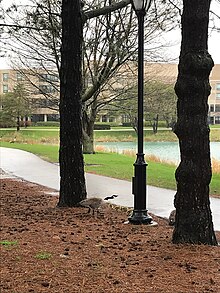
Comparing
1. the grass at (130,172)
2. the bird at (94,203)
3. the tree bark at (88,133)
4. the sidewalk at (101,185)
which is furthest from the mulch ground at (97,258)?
the tree bark at (88,133)

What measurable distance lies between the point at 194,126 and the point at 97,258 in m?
1.88

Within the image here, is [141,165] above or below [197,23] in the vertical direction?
below

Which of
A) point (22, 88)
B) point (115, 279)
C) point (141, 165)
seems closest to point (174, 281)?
point (115, 279)

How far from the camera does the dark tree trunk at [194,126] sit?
6082mm

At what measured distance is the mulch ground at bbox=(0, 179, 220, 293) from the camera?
461cm

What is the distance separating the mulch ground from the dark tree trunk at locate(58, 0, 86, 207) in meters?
1.25

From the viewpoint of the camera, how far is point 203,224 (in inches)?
244

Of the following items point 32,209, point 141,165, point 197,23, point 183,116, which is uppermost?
point 197,23

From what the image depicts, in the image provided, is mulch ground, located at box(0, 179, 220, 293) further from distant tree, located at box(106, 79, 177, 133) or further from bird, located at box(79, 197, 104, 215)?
distant tree, located at box(106, 79, 177, 133)

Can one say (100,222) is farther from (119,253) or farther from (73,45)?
(73,45)

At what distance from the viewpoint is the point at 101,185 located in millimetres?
14453

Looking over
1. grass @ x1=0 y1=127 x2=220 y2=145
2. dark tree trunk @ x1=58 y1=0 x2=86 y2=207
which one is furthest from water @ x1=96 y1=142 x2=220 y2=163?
dark tree trunk @ x1=58 y1=0 x2=86 y2=207

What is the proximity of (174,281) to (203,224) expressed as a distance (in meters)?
1.61

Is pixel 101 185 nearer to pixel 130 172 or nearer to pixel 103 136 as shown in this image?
pixel 130 172
